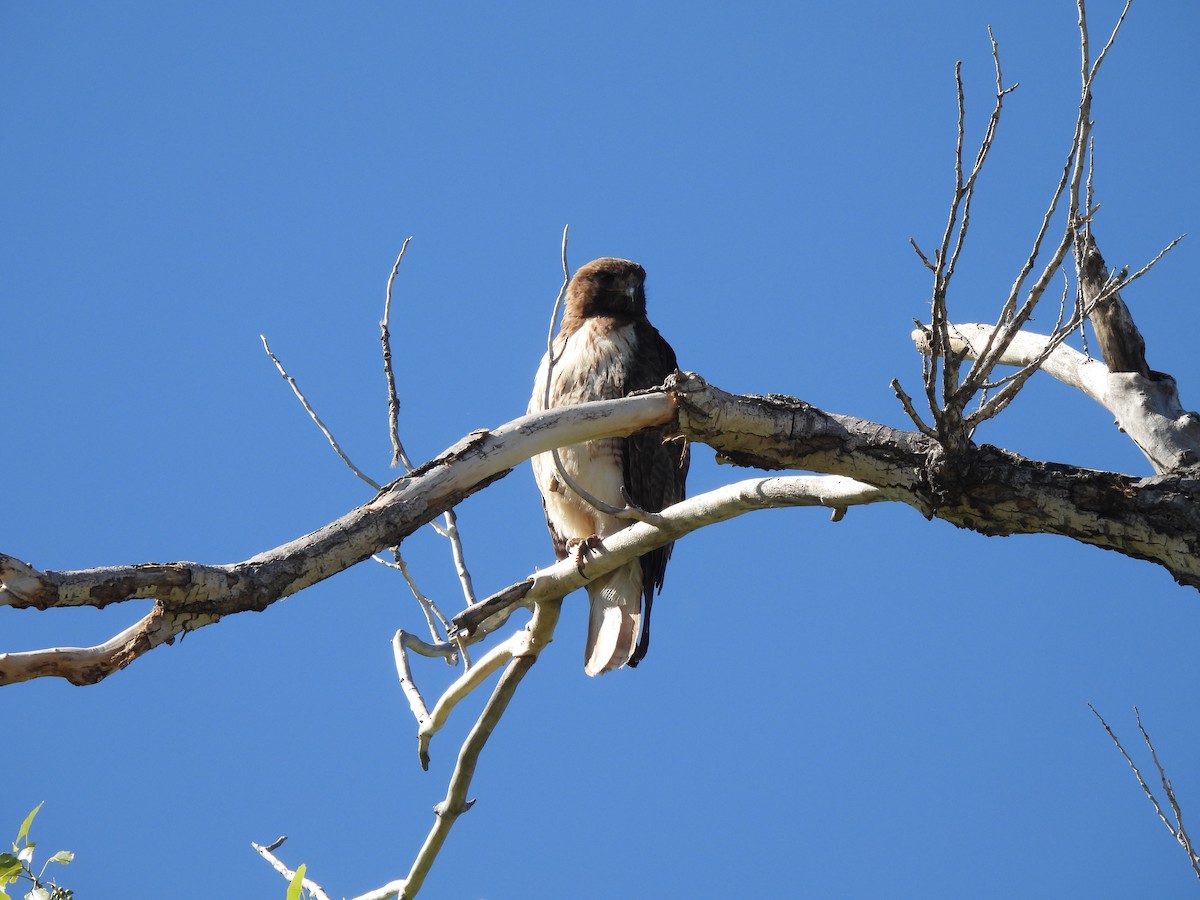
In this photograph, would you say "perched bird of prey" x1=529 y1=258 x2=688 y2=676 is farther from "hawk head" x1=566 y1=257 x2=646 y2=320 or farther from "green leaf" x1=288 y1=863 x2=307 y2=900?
"green leaf" x1=288 y1=863 x2=307 y2=900

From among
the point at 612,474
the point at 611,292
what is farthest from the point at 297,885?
the point at 611,292

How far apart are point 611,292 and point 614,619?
1602mm

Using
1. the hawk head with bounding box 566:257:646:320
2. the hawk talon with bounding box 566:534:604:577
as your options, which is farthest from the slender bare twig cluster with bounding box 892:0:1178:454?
the hawk head with bounding box 566:257:646:320

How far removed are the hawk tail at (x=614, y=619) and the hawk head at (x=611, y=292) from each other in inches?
49.9

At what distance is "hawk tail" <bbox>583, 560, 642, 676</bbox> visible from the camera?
4438 mm

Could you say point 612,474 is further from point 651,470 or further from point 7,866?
point 7,866

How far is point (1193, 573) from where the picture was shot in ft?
8.18

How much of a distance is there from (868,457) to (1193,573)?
722 mm

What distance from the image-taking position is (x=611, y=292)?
5344mm

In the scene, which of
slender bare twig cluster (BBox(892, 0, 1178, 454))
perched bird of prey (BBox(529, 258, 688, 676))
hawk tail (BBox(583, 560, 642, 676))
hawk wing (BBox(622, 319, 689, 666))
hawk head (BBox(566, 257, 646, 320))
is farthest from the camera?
hawk head (BBox(566, 257, 646, 320))

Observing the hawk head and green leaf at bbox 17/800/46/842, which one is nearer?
green leaf at bbox 17/800/46/842

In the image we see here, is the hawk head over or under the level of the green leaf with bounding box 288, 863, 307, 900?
over

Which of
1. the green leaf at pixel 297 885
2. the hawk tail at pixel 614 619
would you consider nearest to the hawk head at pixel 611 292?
the hawk tail at pixel 614 619

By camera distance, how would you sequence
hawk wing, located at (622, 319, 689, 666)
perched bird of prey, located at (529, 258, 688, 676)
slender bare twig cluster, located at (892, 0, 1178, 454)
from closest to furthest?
slender bare twig cluster, located at (892, 0, 1178, 454)
perched bird of prey, located at (529, 258, 688, 676)
hawk wing, located at (622, 319, 689, 666)
